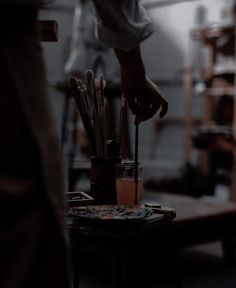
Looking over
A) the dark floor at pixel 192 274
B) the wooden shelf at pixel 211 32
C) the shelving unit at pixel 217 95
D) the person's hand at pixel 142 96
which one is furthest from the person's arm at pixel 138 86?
the wooden shelf at pixel 211 32

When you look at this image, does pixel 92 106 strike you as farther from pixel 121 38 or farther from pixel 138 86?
pixel 121 38

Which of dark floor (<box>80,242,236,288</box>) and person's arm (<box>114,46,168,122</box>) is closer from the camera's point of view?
person's arm (<box>114,46,168,122</box>)

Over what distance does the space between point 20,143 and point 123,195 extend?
2.15ft

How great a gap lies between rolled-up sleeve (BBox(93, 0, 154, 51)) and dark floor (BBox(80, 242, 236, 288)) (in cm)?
183

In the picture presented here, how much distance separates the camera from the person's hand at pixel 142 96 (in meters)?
1.41

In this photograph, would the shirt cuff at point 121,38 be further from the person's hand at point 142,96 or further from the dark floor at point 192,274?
the dark floor at point 192,274

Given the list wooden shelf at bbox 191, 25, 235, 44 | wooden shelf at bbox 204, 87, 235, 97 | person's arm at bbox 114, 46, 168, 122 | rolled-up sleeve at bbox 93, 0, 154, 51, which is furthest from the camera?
wooden shelf at bbox 204, 87, 235, 97

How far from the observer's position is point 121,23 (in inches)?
49.5

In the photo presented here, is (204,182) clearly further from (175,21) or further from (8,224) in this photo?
(8,224)

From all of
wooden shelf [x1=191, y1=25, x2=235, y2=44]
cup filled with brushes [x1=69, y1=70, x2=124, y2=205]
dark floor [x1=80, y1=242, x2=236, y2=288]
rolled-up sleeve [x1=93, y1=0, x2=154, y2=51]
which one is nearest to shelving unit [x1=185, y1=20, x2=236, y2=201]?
wooden shelf [x1=191, y1=25, x2=235, y2=44]

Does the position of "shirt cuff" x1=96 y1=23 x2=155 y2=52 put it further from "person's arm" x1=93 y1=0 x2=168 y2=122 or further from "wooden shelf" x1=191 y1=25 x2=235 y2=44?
"wooden shelf" x1=191 y1=25 x2=235 y2=44

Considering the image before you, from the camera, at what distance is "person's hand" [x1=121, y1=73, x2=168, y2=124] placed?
1411 mm

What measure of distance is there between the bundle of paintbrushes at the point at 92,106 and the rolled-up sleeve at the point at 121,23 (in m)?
0.20

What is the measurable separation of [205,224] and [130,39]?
7.17ft
